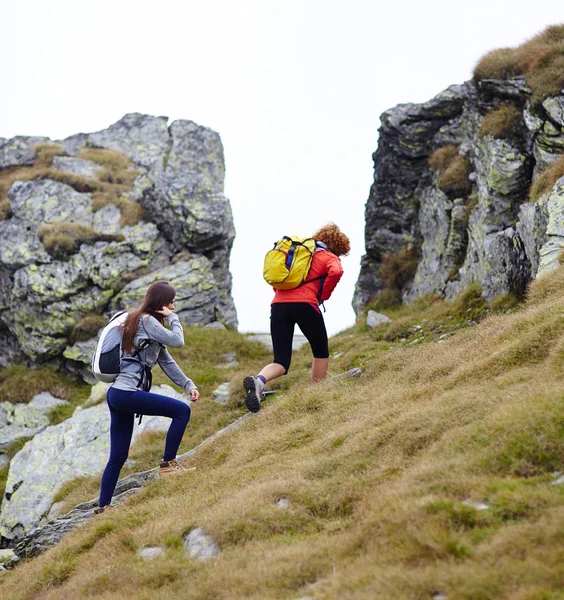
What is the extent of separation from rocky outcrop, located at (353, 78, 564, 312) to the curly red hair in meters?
4.61

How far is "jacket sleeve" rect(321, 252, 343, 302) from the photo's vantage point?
1367cm

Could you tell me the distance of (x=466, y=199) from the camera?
25375 millimetres

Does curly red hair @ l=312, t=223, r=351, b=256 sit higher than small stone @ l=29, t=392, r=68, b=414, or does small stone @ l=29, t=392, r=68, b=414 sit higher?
curly red hair @ l=312, t=223, r=351, b=256

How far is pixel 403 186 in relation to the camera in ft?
101

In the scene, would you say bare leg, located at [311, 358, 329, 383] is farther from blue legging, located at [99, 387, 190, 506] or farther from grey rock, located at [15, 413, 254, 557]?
blue legging, located at [99, 387, 190, 506]

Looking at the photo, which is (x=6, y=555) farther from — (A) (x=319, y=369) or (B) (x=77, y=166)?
(B) (x=77, y=166)

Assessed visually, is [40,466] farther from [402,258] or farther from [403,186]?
[403,186]

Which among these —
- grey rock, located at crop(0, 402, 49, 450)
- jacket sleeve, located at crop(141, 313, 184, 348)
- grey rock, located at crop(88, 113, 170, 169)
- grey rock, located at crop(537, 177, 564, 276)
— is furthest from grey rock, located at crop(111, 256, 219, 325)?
jacket sleeve, located at crop(141, 313, 184, 348)

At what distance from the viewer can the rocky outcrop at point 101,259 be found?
33.8 m

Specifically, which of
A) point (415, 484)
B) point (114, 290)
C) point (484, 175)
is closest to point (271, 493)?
point (415, 484)

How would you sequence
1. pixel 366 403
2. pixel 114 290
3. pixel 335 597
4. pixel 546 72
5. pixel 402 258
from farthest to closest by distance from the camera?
pixel 114 290 < pixel 402 258 < pixel 546 72 < pixel 366 403 < pixel 335 597

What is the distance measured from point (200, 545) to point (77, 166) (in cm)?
4039

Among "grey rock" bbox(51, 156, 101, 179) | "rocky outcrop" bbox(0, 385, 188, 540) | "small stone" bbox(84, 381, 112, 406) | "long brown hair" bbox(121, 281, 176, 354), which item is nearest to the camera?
"long brown hair" bbox(121, 281, 176, 354)

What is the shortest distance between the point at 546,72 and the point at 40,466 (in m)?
20.4
